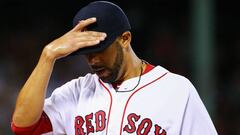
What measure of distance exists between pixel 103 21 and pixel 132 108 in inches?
14.4

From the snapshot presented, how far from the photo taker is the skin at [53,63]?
2.84m

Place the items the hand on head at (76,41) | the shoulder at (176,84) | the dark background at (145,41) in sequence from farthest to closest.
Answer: the dark background at (145,41) < the shoulder at (176,84) < the hand on head at (76,41)

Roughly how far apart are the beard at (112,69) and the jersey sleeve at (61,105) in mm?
165

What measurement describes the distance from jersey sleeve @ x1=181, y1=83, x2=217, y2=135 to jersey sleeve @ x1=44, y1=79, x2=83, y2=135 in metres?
0.47

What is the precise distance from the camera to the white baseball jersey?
2889 millimetres

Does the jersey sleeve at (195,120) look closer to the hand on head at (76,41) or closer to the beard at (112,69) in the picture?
the beard at (112,69)

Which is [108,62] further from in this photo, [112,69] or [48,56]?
[48,56]

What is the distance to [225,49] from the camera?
6676mm

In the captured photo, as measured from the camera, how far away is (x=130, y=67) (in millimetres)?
2996

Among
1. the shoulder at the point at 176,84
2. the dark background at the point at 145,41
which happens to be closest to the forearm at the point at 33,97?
the shoulder at the point at 176,84

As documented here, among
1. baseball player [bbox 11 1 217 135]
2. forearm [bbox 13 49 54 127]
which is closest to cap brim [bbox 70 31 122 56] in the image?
baseball player [bbox 11 1 217 135]

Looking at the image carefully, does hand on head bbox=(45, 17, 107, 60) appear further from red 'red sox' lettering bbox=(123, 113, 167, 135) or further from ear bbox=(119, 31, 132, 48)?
red 'red sox' lettering bbox=(123, 113, 167, 135)

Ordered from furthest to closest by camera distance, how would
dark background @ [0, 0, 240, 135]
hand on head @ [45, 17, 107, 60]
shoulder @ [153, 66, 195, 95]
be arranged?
1. dark background @ [0, 0, 240, 135]
2. shoulder @ [153, 66, 195, 95]
3. hand on head @ [45, 17, 107, 60]

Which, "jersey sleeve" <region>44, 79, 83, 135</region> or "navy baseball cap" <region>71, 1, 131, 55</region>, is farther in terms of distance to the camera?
"jersey sleeve" <region>44, 79, 83, 135</region>
